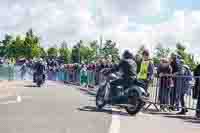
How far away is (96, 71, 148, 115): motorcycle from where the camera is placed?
14234 millimetres

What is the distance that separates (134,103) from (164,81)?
7.88 feet

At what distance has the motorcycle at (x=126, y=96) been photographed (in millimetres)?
14234

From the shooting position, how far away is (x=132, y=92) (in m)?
14.4

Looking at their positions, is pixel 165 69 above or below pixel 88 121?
above

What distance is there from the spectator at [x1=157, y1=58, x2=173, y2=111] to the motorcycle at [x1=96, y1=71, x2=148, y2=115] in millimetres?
1691

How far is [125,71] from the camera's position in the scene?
573 inches

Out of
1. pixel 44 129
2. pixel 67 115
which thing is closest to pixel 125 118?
pixel 67 115

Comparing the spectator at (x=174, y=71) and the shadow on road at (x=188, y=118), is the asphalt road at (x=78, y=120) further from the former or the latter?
the spectator at (x=174, y=71)

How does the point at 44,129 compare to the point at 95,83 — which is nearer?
the point at 44,129

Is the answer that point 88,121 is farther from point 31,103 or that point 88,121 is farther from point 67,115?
point 31,103

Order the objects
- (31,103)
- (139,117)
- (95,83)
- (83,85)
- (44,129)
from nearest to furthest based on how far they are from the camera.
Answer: (44,129), (139,117), (31,103), (95,83), (83,85)

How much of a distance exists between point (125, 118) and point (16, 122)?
3.33 meters

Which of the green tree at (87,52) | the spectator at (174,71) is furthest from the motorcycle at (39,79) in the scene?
the green tree at (87,52)

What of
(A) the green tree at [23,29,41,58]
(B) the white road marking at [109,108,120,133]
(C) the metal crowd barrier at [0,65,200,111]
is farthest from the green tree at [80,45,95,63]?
(B) the white road marking at [109,108,120,133]
